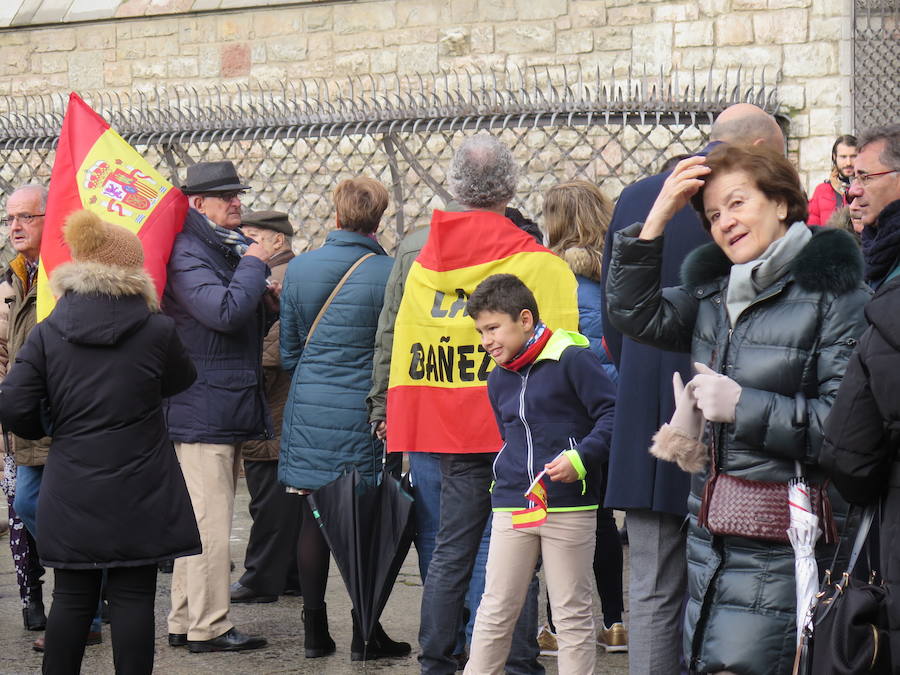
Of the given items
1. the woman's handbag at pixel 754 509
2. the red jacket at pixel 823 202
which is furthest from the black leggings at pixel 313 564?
the red jacket at pixel 823 202

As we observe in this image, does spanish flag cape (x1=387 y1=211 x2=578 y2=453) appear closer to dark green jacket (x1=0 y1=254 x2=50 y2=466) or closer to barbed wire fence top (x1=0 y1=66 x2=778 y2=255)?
dark green jacket (x1=0 y1=254 x2=50 y2=466)

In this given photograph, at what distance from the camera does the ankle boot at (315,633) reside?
5480 mm

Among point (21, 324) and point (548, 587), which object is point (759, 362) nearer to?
point (548, 587)

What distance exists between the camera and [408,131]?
967 centimetres

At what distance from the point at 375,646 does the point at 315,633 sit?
0.81 ft

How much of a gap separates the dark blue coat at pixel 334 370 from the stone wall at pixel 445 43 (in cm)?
757

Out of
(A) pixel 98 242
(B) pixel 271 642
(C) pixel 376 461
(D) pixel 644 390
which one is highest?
(A) pixel 98 242

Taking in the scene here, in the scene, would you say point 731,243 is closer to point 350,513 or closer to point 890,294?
point 890,294

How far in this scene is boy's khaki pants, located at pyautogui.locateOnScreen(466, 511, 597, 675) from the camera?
14.3 feet

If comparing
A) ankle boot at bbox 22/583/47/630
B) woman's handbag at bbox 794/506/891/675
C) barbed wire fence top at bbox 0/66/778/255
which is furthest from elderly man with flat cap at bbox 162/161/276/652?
barbed wire fence top at bbox 0/66/778/255

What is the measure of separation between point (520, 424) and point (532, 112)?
5081 millimetres

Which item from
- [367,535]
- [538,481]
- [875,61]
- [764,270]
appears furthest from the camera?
[875,61]

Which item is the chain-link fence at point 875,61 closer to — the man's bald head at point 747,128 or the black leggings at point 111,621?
the man's bald head at point 747,128

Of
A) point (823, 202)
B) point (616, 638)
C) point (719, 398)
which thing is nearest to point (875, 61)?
point (823, 202)
